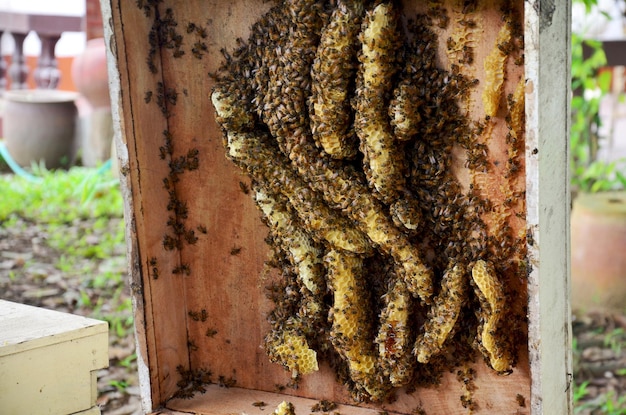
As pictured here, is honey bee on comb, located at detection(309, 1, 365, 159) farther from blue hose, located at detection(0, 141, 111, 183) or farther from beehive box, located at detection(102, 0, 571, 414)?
blue hose, located at detection(0, 141, 111, 183)

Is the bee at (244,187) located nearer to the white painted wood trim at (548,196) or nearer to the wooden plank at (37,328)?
the wooden plank at (37,328)

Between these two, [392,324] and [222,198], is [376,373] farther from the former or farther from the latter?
[222,198]

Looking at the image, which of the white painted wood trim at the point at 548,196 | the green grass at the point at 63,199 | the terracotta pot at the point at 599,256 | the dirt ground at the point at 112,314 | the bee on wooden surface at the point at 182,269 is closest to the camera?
the white painted wood trim at the point at 548,196

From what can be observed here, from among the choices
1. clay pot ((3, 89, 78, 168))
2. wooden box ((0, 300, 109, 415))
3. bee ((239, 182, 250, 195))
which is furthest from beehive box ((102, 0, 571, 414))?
clay pot ((3, 89, 78, 168))

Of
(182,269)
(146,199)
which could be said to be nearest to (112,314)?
(182,269)

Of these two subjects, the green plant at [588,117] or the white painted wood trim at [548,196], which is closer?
the white painted wood trim at [548,196]

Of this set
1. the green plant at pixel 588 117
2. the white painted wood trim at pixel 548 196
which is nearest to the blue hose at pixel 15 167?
the green plant at pixel 588 117

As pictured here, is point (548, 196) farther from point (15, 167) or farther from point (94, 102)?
point (15, 167)
